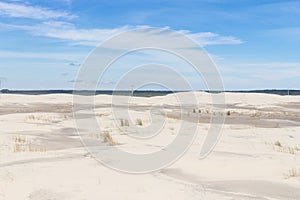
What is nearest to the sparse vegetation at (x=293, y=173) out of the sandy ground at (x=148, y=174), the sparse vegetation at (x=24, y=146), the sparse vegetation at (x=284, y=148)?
the sandy ground at (x=148, y=174)

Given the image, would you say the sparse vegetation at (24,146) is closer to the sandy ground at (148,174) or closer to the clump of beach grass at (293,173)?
the sandy ground at (148,174)

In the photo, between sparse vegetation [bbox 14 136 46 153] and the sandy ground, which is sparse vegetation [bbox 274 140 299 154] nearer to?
the sandy ground

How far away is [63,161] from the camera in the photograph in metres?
14.9

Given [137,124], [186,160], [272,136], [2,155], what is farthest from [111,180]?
[137,124]

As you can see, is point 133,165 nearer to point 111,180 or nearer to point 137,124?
point 111,180

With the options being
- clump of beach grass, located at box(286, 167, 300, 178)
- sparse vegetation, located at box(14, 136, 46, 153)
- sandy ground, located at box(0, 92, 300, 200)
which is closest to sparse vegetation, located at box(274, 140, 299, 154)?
sandy ground, located at box(0, 92, 300, 200)

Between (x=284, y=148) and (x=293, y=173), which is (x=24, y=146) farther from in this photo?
(x=284, y=148)

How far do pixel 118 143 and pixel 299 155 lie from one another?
25.9 ft

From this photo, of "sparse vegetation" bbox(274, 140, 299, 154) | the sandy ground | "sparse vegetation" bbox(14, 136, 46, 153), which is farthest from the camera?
"sparse vegetation" bbox(274, 140, 299, 154)

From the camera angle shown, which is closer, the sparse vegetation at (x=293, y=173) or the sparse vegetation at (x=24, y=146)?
the sparse vegetation at (x=293, y=173)

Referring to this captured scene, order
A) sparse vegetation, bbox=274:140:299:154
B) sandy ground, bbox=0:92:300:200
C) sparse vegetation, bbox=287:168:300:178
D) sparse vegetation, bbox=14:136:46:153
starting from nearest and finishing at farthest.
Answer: sandy ground, bbox=0:92:300:200
sparse vegetation, bbox=287:168:300:178
sparse vegetation, bbox=14:136:46:153
sparse vegetation, bbox=274:140:299:154

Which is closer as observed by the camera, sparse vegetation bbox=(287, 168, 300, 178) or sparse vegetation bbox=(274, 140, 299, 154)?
sparse vegetation bbox=(287, 168, 300, 178)

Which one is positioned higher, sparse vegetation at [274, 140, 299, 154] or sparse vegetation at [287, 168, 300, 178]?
sparse vegetation at [274, 140, 299, 154]

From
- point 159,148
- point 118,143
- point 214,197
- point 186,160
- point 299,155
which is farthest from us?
point 118,143
